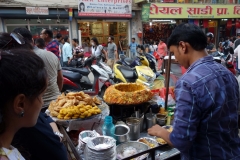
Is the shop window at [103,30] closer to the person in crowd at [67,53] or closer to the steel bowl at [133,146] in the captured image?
the person in crowd at [67,53]

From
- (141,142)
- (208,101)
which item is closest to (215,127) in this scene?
(208,101)

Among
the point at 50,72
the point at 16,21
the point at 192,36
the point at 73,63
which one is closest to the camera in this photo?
the point at 192,36

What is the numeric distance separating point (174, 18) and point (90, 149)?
11.7m

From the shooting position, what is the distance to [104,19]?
10375mm

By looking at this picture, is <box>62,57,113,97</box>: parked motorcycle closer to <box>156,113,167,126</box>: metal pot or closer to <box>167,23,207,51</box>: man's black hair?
<box>156,113,167,126</box>: metal pot

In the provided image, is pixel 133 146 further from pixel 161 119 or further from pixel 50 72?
pixel 50 72

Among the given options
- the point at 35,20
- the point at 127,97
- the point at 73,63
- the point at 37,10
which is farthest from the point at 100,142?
the point at 35,20

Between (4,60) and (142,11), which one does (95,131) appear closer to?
(4,60)

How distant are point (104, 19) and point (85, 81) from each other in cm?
658

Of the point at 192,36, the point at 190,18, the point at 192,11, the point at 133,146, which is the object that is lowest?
the point at 133,146

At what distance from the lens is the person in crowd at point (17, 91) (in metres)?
0.69

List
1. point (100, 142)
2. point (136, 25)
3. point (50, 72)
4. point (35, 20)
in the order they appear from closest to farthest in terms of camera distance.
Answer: point (100, 142), point (50, 72), point (35, 20), point (136, 25)

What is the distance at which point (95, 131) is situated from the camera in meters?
1.94

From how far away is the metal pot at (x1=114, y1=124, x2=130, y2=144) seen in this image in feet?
6.15
